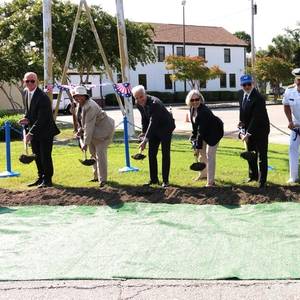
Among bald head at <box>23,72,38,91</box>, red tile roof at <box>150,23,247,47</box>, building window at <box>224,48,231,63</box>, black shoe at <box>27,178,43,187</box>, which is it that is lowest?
black shoe at <box>27,178,43,187</box>

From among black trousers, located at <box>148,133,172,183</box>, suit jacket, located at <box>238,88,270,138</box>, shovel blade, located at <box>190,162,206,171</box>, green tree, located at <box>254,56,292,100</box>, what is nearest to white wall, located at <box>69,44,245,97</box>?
green tree, located at <box>254,56,292,100</box>

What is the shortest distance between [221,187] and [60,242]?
2975mm

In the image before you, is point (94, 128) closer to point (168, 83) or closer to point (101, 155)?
point (101, 155)

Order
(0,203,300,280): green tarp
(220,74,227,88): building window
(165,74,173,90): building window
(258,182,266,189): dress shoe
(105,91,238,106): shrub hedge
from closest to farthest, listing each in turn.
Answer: (0,203,300,280): green tarp
(258,182,266,189): dress shoe
(105,91,238,106): shrub hedge
(165,74,173,90): building window
(220,74,227,88): building window

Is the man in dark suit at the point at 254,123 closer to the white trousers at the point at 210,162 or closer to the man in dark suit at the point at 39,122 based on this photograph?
the white trousers at the point at 210,162

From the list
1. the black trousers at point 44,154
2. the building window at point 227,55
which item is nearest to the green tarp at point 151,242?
the black trousers at point 44,154

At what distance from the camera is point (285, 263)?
4.77 metres

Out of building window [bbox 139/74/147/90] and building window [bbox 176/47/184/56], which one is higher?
building window [bbox 176/47/184/56]

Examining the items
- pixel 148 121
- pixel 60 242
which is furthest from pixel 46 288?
pixel 148 121

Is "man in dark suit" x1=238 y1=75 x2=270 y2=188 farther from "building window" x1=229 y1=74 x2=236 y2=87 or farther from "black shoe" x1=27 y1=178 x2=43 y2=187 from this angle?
"building window" x1=229 y1=74 x2=236 y2=87

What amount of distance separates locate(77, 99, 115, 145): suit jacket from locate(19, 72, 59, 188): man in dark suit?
1.96 ft

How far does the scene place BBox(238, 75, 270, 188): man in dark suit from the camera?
763cm

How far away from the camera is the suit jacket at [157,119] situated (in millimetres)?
7867

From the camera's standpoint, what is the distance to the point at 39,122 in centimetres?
823
